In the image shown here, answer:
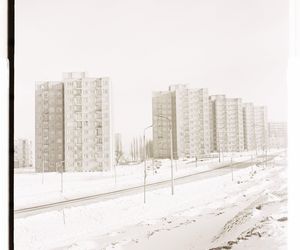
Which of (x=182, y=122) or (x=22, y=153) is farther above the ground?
(x=182, y=122)

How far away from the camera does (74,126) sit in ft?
5.80

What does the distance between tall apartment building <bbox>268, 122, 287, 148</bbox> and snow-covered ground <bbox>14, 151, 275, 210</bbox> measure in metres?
0.11

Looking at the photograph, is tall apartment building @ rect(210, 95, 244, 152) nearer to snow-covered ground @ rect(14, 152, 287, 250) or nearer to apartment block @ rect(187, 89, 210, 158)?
apartment block @ rect(187, 89, 210, 158)

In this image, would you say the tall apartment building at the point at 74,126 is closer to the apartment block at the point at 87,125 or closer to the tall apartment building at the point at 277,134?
the apartment block at the point at 87,125

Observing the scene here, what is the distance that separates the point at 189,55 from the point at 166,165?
1.60 ft

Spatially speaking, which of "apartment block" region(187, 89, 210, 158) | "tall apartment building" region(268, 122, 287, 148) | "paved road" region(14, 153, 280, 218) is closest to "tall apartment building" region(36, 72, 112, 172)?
"paved road" region(14, 153, 280, 218)

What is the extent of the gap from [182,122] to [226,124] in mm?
191

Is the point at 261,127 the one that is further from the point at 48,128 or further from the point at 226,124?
the point at 48,128

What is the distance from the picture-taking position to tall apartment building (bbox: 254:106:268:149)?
5.72 ft

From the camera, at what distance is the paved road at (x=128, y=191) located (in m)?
1.73

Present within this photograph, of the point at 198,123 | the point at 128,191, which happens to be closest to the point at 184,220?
the point at 128,191

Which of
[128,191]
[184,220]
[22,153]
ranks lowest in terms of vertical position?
[184,220]

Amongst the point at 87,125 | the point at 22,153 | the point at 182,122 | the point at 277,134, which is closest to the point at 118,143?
the point at 87,125

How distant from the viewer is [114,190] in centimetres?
178
